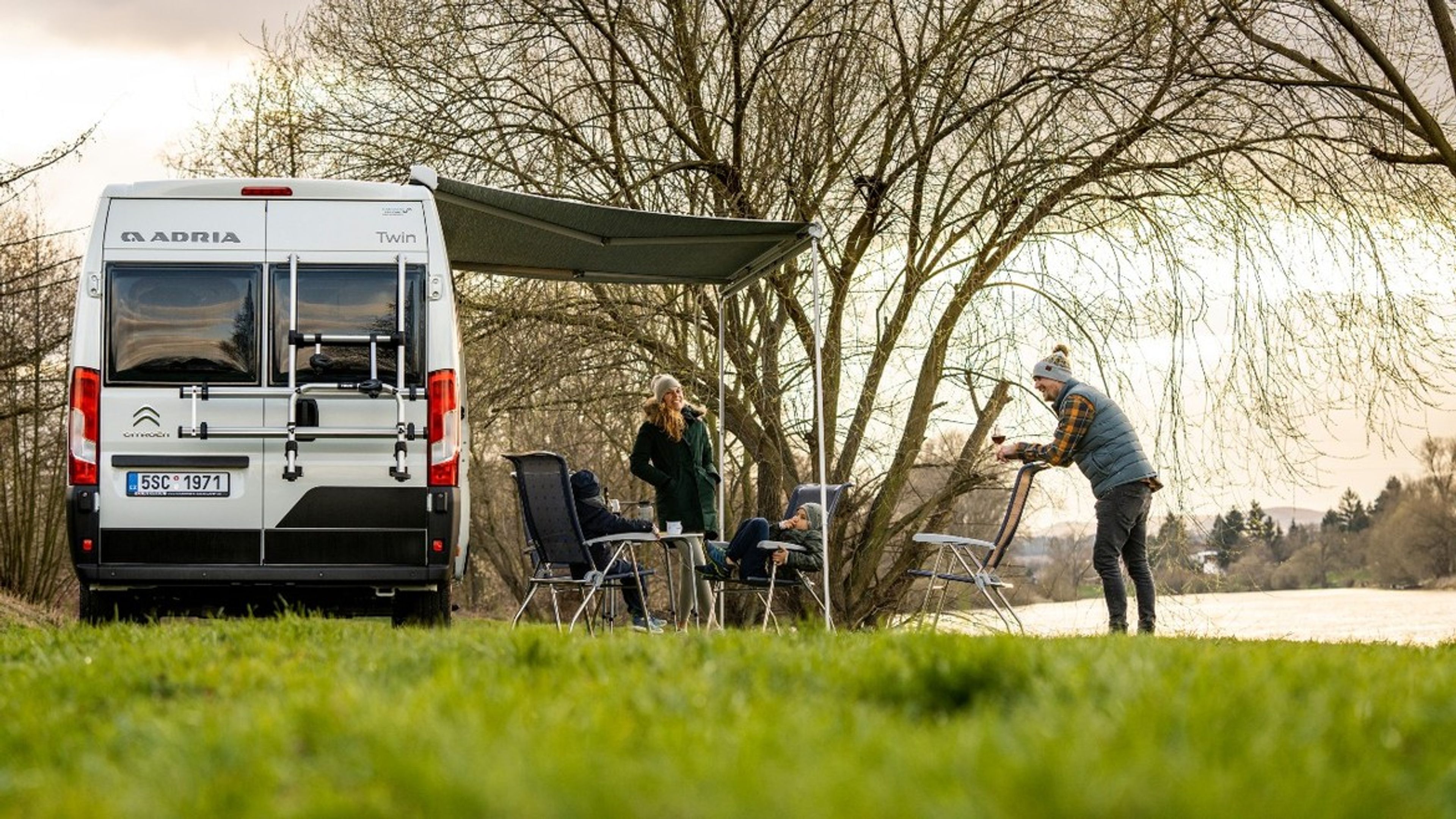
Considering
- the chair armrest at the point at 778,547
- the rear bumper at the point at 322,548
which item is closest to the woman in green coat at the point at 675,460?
the chair armrest at the point at 778,547

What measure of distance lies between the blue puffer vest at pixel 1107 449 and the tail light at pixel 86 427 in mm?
5692

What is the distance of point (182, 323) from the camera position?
8.09 m

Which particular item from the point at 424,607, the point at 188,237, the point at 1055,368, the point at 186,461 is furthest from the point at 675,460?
the point at 188,237

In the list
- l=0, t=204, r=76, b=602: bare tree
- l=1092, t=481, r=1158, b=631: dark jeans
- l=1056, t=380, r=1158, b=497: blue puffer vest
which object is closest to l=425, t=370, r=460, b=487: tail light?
l=1056, t=380, r=1158, b=497: blue puffer vest

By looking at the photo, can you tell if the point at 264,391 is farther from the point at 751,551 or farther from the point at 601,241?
the point at 751,551

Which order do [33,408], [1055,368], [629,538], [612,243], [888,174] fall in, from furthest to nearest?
[33,408], [888,174], [612,243], [1055,368], [629,538]

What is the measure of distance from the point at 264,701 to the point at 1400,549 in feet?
65.1

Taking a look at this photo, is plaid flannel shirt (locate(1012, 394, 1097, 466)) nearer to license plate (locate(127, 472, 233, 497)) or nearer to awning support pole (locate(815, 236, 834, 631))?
awning support pole (locate(815, 236, 834, 631))

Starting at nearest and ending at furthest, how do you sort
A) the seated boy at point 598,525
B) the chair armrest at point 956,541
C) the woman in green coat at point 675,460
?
the chair armrest at point 956,541 < the seated boy at point 598,525 < the woman in green coat at point 675,460

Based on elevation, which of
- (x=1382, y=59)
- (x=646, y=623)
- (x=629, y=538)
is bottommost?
(x=646, y=623)

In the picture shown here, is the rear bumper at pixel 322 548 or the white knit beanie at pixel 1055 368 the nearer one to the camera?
the rear bumper at pixel 322 548

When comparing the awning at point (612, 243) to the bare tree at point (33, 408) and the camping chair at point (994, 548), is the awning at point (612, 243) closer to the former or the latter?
the camping chair at point (994, 548)

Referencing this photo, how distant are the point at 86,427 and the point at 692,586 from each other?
405 centimetres

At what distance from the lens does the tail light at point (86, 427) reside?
792 centimetres
